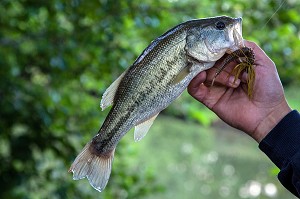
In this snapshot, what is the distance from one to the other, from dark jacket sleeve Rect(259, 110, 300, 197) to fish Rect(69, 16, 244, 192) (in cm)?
36

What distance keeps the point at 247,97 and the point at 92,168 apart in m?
0.69

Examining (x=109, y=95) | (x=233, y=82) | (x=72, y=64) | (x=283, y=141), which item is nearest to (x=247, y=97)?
(x=233, y=82)

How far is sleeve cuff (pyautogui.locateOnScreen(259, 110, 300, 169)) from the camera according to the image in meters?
2.15

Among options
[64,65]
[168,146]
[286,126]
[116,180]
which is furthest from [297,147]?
[168,146]

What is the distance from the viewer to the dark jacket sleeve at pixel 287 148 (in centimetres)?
209

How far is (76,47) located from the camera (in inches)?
185

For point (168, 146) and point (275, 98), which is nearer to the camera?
point (275, 98)

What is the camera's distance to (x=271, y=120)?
230 cm

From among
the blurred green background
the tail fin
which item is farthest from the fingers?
the blurred green background

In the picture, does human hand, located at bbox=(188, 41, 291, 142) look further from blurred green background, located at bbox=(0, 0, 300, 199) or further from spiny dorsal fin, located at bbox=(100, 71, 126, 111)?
blurred green background, located at bbox=(0, 0, 300, 199)

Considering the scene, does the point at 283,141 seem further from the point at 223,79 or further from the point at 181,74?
the point at 181,74

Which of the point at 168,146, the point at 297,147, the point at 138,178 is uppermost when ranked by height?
→ the point at 297,147

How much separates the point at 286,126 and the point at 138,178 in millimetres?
3528

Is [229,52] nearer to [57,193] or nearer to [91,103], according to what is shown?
[57,193]
